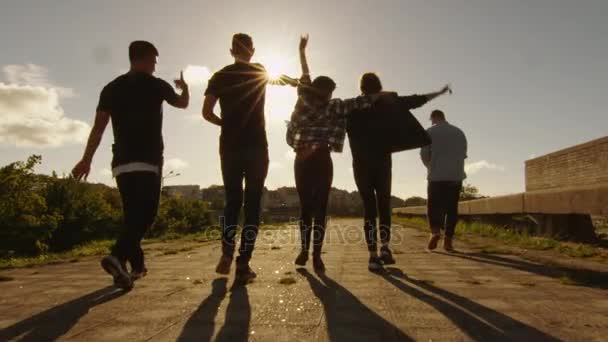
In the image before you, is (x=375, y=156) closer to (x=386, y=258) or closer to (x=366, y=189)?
(x=366, y=189)

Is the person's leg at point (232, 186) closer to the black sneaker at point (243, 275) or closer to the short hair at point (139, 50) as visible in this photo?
the black sneaker at point (243, 275)

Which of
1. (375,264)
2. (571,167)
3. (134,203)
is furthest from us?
(571,167)

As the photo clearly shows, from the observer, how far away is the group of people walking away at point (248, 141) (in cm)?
352

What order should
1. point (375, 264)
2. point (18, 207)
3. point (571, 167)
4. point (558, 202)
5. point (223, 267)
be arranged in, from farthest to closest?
1. point (571, 167)
2. point (18, 207)
3. point (558, 202)
4. point (375, 264)
5. point (223, 267)

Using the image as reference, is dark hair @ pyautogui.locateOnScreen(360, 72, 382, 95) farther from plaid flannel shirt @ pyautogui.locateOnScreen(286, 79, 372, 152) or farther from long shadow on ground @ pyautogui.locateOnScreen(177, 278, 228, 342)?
long shadow on ground @ pyautogui.locateOnScreen(177, 278, 228, 342)

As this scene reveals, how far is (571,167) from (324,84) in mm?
10901

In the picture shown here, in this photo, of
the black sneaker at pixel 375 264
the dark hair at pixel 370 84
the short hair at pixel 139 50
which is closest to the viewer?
the short hair at pixel 139 50

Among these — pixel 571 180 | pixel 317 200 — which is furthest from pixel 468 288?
pixel 571 180

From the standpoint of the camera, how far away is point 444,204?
654 cm

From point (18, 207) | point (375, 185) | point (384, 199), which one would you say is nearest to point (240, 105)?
point (375, 185)

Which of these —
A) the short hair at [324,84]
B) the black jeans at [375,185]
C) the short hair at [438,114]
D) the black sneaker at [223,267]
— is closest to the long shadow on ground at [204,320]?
the black sneaker at [223,267]

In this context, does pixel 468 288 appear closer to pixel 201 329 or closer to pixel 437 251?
pixel 201 329

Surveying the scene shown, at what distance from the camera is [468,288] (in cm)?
334

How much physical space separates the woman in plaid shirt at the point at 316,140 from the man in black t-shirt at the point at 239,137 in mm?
562
